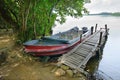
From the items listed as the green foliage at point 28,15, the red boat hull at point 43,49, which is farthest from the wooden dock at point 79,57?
the green foliage at point 28,15

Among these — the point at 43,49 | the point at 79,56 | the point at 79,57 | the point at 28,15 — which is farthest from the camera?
the point at 28,15

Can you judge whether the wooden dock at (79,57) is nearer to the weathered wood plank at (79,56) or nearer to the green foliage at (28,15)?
the weathered wood plank at (79,56)

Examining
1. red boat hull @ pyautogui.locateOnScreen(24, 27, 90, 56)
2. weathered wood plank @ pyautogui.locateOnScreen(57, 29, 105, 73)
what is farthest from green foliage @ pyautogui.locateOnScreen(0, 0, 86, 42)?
weathered wood plank @ pyautogui.locateOnScreen(57, 29, 105, 73)

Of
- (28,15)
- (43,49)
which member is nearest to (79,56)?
(43,49)

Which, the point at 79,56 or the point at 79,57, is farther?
the point at 79,56

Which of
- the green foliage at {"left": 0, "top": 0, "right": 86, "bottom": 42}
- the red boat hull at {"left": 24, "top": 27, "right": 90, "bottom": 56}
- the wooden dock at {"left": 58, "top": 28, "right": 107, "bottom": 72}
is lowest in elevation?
the wooden dock at {"left": 58, "top": 28, "right": 107, "bottom": 72}

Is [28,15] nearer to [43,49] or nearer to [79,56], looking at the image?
[43,49]

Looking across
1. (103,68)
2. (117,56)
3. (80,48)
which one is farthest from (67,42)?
(117,56)

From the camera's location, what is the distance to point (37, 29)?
21.6m

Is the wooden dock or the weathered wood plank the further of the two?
the weathered wood plank

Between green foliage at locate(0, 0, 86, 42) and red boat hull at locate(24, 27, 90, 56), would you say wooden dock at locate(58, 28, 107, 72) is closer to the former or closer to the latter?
red boat hull at locate(24, 27, 90, 56)

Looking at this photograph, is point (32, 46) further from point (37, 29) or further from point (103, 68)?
point (103, 68)

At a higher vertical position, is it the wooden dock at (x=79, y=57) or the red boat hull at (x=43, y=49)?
the red boat hull at (x=43, y=49)

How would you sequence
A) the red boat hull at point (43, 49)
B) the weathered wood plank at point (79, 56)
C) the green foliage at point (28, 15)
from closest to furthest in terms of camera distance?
1. the weathered wood plank at point (79, 56)
2. the red boat hull at point (43, 49)
3. the green foliage at point (28, 15)
